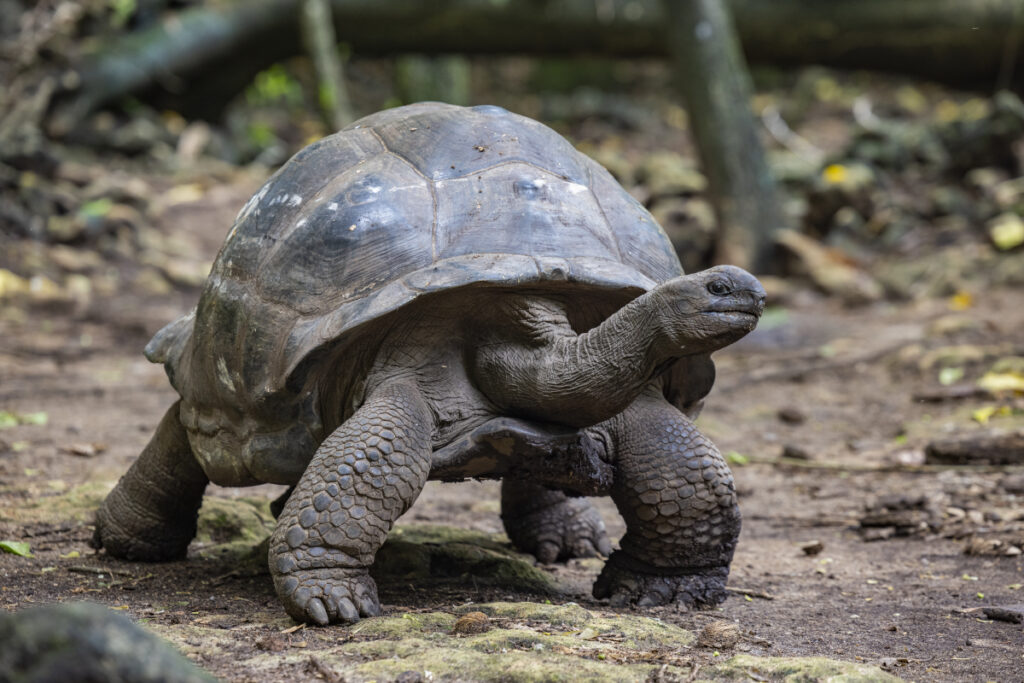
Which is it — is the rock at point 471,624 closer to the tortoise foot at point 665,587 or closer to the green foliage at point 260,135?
the tortoise foot at point 665,587

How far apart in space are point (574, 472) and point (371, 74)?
19340 mm

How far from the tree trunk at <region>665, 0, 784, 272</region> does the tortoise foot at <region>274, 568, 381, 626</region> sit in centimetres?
770

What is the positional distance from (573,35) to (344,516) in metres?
10.9

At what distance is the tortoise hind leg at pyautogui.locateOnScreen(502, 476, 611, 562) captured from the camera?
14.3 feet

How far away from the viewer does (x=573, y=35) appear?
13.0 m

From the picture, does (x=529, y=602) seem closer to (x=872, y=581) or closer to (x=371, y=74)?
(x=872, y=581)

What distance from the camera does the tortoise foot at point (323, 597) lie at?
2936 millimetres

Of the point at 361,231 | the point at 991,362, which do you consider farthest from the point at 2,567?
the point at 991,362

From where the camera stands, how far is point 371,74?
21.5 metres

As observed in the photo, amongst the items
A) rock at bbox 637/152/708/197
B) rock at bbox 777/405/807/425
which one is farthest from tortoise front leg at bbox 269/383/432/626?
rock at bbox 637/152/708/197

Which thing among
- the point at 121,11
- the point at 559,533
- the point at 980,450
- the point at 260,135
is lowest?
the point at 559,533

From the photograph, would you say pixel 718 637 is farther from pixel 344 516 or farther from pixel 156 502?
pixel 156 502

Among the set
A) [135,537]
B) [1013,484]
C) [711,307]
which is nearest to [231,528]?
[135,537]

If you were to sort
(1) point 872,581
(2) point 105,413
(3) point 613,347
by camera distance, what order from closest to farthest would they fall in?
1. (3) point 613,347
2. (1) point 872,581
3. (2) point 105,413
